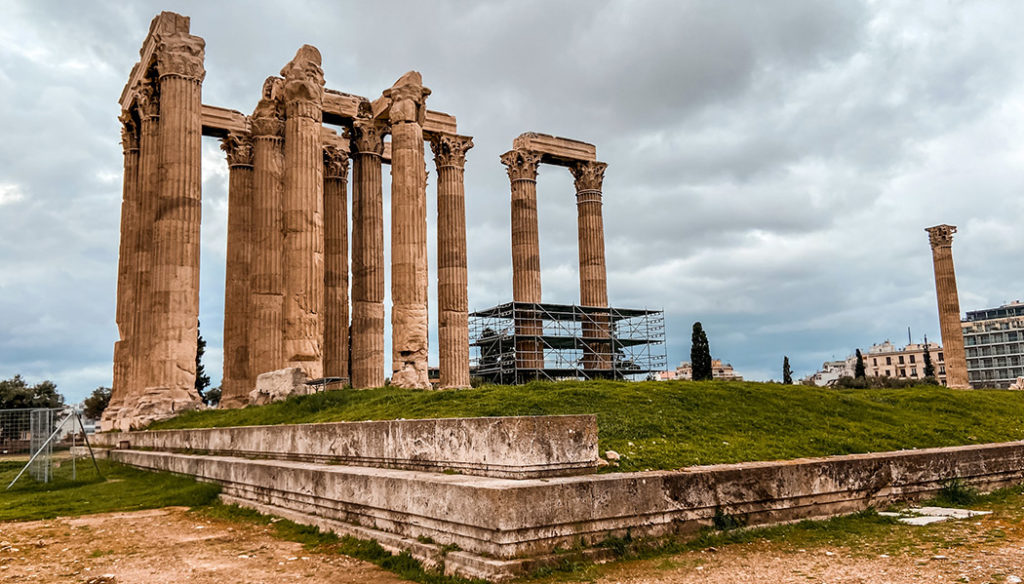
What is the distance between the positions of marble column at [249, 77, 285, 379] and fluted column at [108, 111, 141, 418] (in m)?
5.98

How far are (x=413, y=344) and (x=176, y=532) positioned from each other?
1459cm

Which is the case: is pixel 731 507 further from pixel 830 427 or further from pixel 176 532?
pixel 176 532

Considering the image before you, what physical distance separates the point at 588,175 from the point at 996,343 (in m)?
95.8

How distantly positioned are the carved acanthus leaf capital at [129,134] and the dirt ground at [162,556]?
84.4 feet

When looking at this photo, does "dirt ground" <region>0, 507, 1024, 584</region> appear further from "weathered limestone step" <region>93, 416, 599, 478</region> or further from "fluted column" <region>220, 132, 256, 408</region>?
"fluted column" <region>220, 132, 256, 408</region>

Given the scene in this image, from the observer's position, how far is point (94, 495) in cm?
1554

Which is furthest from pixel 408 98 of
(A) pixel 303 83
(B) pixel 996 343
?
(B) pixel 996 343

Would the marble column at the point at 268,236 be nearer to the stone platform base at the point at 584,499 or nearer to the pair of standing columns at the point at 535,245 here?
the pair of standing columns at the point at 535,245

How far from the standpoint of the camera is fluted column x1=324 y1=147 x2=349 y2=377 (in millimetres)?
32250

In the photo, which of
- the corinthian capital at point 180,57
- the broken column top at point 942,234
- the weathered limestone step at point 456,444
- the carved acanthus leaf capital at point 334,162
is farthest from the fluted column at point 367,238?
the broken column top at point 942,234

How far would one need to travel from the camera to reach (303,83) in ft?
82.9

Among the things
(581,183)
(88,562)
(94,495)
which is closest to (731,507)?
(88,562)

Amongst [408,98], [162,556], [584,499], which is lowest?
[162,556]

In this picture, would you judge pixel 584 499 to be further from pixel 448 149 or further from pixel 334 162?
pixel 334 162
